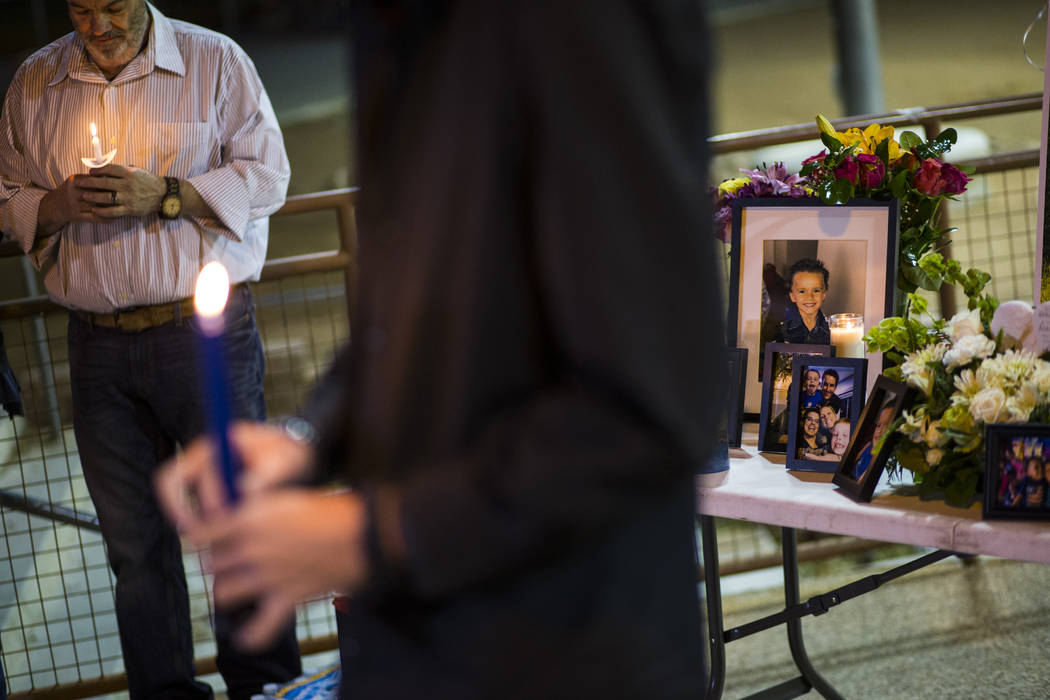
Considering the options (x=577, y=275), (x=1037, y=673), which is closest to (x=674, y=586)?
(x=577, y=275)

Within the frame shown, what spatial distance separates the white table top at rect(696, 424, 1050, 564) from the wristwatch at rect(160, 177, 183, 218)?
157cm

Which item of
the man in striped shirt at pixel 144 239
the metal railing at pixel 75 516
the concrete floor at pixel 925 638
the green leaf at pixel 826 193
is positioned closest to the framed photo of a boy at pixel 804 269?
the green leaf at pixel 826 193

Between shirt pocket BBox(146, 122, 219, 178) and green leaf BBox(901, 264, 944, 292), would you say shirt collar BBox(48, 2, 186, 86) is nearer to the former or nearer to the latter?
shirt pocket BBox(146, 122, 219, 178)

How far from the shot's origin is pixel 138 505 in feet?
9.07

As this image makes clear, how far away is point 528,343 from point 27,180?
2697 millimetres

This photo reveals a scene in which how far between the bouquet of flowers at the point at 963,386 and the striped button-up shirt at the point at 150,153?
1.74 m

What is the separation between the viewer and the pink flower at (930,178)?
2127 mm

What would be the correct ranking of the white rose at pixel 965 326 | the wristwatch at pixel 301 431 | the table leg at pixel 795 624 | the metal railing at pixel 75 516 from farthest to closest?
the metal railing at pixel 75 516 < the table leg at pixel 795 624 < the white rose at pixel 965 326 < the wristwatch at pixel 301 431

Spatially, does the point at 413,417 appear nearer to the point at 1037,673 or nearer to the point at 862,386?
the point at 862,386

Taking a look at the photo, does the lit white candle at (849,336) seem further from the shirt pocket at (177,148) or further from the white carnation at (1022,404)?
the shirt pocket at (177,148)

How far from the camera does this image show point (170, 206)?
2.60 m

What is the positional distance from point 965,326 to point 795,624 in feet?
3.33

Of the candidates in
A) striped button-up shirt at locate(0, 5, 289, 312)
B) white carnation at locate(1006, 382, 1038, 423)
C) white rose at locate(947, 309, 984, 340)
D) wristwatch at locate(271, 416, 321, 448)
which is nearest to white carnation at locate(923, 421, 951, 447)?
white carnation at locate(1006, 382, 1038, 423)

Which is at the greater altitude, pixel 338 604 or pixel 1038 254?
pixel 1038 254
